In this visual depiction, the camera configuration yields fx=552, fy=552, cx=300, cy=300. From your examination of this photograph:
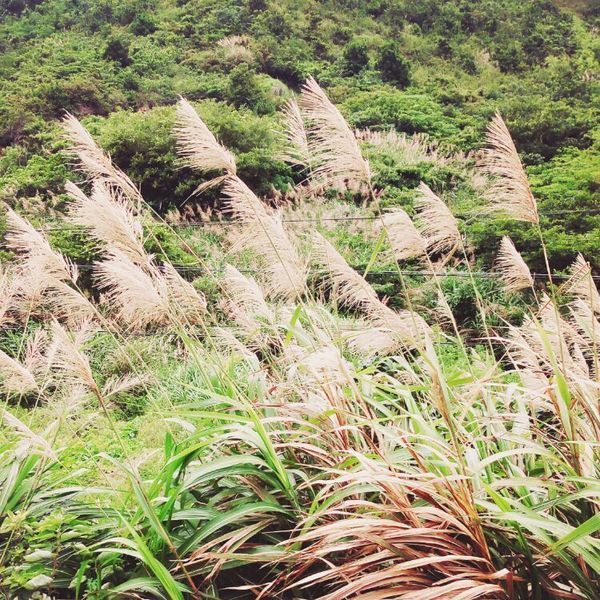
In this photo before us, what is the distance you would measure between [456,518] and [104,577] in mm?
1287

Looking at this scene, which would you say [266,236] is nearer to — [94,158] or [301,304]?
[301,304]

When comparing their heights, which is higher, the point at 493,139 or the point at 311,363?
the point at 493,139

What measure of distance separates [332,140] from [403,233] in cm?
51

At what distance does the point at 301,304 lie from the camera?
239 centimetres

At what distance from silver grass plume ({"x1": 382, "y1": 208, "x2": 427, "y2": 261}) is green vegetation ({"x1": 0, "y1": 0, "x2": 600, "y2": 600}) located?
0.02m

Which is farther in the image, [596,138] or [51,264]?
[596,138]

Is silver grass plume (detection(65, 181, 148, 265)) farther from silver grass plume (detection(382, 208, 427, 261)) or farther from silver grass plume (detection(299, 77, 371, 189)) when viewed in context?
silver grass plume (detection(382, 208, 427, 261))

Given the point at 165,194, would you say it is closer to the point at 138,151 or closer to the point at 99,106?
the point at 138,151

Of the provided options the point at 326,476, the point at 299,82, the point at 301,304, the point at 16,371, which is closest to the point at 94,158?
the point at 16,371

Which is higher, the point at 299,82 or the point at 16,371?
the point at 299,82

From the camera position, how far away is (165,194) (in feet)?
33.9

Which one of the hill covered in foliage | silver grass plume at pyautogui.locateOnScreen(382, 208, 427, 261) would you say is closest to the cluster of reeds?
silver grass plume at pyautogui.locateOnScreen(382, 208, 427, 261)

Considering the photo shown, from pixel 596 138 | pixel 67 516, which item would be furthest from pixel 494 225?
pixel 67 516

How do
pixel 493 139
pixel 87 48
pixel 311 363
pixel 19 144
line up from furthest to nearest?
pixel 87 48, pixel 19 144, pixel 493 139, pixel 311 363
